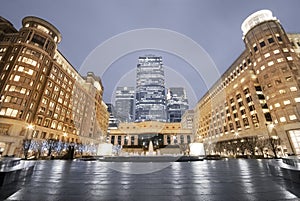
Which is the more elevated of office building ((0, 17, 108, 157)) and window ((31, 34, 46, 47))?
window ((31, 34, 46, 47))

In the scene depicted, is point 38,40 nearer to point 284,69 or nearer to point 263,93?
point 263,93

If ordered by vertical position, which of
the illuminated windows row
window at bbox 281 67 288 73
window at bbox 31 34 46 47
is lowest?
the illuminated windows row

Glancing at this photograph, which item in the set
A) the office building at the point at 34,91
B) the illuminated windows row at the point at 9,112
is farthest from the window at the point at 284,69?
the illuminated windows row at the point at 9,112

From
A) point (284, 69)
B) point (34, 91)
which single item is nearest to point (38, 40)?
point (34, 91)

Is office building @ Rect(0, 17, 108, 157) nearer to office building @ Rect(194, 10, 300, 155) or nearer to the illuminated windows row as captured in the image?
the illuminated windows row

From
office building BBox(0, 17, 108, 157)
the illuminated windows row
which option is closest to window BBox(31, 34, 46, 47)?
office building BBox(0, 17, 108, 157)

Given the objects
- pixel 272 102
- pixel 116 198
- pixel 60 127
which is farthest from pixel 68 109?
pixel 272 102

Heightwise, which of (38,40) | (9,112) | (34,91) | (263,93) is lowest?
(9,112)

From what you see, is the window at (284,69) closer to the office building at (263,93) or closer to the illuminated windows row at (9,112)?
the office building at (263,93)

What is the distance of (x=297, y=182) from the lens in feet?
17.9

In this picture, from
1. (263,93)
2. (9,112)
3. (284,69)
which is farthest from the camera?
(263,93)

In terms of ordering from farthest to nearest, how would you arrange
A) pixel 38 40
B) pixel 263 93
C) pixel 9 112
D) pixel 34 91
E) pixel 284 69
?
pixel 263 93, pixel 38 40, pixel 284 69, pixel 34 91, pixel 9 112

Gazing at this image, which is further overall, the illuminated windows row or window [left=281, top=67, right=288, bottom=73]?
window [left=281, top=67, right=288, bottom=73]

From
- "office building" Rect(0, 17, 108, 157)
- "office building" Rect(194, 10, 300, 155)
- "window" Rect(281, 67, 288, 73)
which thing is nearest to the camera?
"office building" Rect(0, 17, 108, 157)
